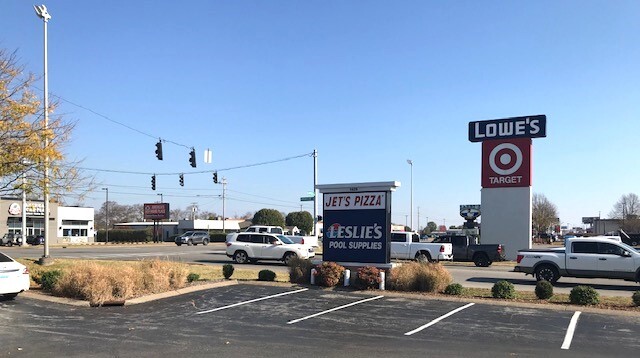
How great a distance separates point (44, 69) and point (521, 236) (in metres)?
28.3

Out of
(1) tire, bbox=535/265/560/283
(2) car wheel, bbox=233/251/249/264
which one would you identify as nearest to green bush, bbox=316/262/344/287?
(1) tire, bbox=535/265/560/283

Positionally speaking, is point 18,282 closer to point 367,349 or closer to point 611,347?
point 367,349

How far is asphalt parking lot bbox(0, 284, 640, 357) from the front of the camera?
29.0ft

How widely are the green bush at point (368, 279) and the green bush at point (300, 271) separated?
2.11 m

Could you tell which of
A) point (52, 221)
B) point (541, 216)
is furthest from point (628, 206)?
point (52, 221)

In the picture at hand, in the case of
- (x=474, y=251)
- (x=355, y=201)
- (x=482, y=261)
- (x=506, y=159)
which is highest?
(x=506, y=159)

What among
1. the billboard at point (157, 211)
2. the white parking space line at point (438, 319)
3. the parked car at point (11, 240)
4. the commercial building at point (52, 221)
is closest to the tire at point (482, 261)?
the white parking space line at point (438, 319)

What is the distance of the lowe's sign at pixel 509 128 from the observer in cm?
3400

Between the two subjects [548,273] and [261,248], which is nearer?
[548,273]

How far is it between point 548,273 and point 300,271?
9.37m

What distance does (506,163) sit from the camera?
114 feet

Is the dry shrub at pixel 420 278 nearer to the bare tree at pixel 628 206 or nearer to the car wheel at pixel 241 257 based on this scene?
the car wheel at pixel 241 257

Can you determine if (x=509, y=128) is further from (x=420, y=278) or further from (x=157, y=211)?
(x=157, y=211)

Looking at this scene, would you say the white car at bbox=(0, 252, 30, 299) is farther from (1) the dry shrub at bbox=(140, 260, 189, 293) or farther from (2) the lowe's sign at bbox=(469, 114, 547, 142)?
(2) the lowe's sign at bbox=(469, 114, 547, 142)
